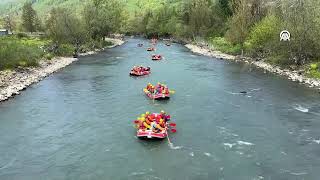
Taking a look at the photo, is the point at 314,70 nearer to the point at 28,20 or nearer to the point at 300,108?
the point at 300,108

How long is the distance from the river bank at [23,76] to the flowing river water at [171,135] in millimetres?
1348

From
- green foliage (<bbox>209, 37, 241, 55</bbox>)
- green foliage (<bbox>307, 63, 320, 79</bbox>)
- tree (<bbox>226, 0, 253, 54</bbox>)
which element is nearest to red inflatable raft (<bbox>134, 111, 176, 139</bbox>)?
green foliage (<bbox>307, 63, 320, 79</bbox>)

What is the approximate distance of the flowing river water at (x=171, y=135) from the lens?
2402cm

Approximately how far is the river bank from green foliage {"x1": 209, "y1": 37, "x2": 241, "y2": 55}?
3115 centimetres

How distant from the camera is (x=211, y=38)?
105 meters

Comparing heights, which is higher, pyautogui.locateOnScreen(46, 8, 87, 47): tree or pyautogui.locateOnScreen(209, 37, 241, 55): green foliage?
pyautogui.locateOnScreen(46, 8, 87, 47): tree

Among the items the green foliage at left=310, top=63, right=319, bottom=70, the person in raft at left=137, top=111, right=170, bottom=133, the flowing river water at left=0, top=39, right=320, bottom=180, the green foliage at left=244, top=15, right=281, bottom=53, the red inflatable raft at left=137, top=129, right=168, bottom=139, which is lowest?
the flowing river water at left=0, top=39, right=320, bottom=180

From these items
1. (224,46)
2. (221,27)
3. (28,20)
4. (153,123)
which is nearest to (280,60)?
(224,46)

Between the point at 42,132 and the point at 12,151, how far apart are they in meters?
4.01

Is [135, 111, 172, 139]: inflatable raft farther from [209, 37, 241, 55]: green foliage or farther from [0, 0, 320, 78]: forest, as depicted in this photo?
[209, 37, 241, 55]: green foliage

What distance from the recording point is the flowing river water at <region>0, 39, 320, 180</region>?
24.0 m

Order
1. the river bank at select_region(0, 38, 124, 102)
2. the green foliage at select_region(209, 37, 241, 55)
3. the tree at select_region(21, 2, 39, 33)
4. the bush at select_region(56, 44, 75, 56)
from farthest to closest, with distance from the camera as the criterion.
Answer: the tree at select_region(21, 2, 39, 33)
the green foliage at select_region(209, 37, 241, 55)
the bush at select_region(56, 44, 75, 56)
the river bank at select_region(0, 38, 124, 102)

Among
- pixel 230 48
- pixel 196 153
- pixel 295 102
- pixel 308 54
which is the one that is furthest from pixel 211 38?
pixel 196 153

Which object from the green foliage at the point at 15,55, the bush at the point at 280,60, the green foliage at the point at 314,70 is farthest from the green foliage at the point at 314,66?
the green foliage at the point at 15,55
